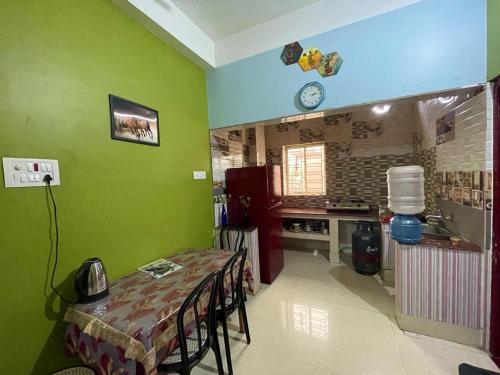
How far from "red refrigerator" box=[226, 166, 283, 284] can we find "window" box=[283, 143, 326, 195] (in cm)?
144

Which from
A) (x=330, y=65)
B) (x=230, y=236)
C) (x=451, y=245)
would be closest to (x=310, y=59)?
(x=330, y=65)

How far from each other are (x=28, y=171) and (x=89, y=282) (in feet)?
2.31

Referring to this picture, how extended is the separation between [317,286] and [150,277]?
6.67ft

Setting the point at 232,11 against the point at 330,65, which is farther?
the point at 232,11

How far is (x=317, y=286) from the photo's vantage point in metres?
2.61

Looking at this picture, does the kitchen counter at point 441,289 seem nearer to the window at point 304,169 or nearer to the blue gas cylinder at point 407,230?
the blue gas cylinder at point 407,230

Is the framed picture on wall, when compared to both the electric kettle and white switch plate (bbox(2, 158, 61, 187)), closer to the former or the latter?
white switch plate (bbox(2, 158, 61, 187))

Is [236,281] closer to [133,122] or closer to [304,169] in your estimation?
[133,122]

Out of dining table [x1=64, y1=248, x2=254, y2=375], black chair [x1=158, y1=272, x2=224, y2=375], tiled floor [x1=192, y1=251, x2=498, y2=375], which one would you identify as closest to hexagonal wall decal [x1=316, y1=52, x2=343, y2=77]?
black chair [x1=158, y1=272, x2=224, y2=375]

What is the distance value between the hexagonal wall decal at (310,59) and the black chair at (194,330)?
2051 mm

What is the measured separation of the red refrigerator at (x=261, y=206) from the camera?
8.53 ft

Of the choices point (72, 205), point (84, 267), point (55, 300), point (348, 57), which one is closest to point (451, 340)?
point (348, 57)

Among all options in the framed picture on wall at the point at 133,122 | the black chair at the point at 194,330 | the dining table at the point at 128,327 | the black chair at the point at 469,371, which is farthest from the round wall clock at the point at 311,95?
the black chair at the point at 469,371

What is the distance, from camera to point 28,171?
1.13 metres
